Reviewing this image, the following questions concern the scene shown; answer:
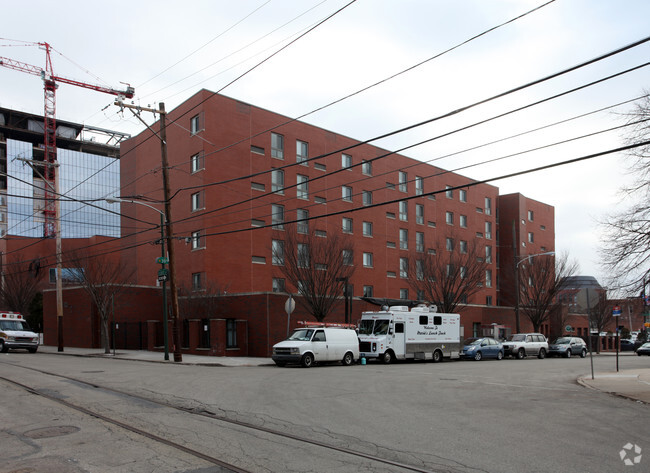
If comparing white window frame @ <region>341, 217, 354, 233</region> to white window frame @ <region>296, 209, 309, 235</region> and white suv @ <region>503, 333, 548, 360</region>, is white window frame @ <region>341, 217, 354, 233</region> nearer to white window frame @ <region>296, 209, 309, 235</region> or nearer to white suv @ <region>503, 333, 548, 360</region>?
white window frame @ <region>296, 209, 309, 235</region>

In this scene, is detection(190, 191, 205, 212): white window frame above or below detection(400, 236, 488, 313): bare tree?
above

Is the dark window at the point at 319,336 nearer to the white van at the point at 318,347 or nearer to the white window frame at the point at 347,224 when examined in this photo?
the white van at the point at 318,347

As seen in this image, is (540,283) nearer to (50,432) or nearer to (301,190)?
(301,190)

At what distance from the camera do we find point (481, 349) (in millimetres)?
33406

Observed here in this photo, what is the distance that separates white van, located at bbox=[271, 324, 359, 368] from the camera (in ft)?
78.1

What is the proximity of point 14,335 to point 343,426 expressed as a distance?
28.7m

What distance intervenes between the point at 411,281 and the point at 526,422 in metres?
31.5

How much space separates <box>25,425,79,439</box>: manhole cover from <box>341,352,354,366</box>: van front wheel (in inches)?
694

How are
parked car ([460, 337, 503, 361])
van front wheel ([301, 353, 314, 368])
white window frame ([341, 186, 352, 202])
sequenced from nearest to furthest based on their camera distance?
van front wheel ([301, 353, 314, 368]), parked car ([460, 337, 503, 361]), white window frame ([341, 186, 352, 202])

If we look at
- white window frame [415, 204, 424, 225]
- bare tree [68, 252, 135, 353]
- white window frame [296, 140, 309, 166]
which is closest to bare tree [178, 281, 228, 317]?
bare tree [68, 252, 135, 353]

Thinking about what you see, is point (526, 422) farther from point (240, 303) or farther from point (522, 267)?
point (522, 267)

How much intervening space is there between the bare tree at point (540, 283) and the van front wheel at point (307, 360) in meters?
29.5

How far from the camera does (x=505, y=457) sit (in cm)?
740

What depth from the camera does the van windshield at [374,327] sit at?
1083 inches
